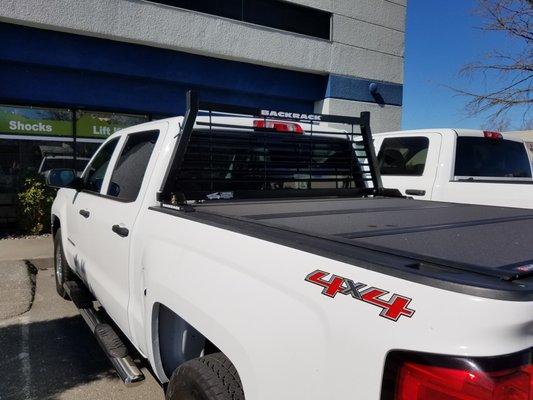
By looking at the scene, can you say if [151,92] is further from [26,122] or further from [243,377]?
[243,377]

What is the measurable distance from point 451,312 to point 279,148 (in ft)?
8.57

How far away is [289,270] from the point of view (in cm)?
165

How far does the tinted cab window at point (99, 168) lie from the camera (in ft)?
13.6

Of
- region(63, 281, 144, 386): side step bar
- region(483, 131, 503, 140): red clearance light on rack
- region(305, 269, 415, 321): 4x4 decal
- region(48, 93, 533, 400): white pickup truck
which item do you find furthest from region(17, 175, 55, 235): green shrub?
region(305, 269, 415, 321): 4x4 decal

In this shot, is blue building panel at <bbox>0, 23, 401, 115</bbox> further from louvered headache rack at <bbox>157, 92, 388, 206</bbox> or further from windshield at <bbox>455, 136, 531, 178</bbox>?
louvered headache rack at <bbox>157, 92, 388, 206</bbox>

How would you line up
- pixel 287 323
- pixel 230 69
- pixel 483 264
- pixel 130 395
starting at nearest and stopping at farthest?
1. pixel 483 264
2. pixel 287 323
3. pixel 130 395
4. pixel 230 69

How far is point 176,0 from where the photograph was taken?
10.2 meters

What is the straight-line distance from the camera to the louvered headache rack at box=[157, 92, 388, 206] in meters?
3.17

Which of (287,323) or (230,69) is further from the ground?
(230,69)

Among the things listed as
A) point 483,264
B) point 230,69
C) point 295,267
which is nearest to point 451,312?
point 483,264

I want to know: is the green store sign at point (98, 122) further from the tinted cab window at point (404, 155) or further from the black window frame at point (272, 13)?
the tinted cab window at point (404, 155)

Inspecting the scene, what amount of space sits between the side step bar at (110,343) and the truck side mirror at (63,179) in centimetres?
94

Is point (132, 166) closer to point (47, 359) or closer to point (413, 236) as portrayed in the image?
point (47, 359)

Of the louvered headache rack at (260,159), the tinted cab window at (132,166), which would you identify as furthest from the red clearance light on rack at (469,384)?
the tinted cab window at (132,166)
